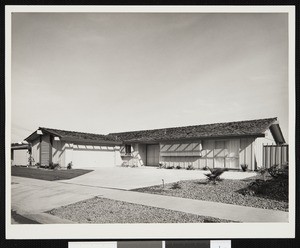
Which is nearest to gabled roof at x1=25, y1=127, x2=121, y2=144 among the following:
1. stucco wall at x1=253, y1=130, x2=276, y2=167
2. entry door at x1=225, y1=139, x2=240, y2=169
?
entry door at x1=225, y1=139, x2=240, y2=169

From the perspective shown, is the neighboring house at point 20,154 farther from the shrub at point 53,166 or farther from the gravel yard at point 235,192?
the gravel yard at point 235,192

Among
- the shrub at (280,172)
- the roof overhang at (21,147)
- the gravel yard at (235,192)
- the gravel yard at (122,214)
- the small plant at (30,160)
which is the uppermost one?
the roof overhang at (21,147)

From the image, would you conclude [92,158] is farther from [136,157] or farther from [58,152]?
[136,157]

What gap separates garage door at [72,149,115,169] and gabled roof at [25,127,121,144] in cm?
27

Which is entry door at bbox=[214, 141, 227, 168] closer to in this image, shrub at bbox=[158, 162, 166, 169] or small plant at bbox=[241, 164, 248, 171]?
small plant at bbox=[241, 164, 248, 171]

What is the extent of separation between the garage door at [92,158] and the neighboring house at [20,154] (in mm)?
766

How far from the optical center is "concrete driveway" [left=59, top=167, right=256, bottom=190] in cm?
314

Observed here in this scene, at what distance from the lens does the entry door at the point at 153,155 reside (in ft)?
12.1

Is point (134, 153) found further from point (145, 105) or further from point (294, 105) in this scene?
point (294, 105)

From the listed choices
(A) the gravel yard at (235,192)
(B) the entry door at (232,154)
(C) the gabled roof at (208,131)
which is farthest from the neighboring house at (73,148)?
(B) the entry door at (232,154)

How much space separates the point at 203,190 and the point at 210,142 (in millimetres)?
705

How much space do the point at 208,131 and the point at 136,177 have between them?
122 centimetres

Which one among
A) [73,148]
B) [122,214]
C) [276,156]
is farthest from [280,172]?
[73,148]
